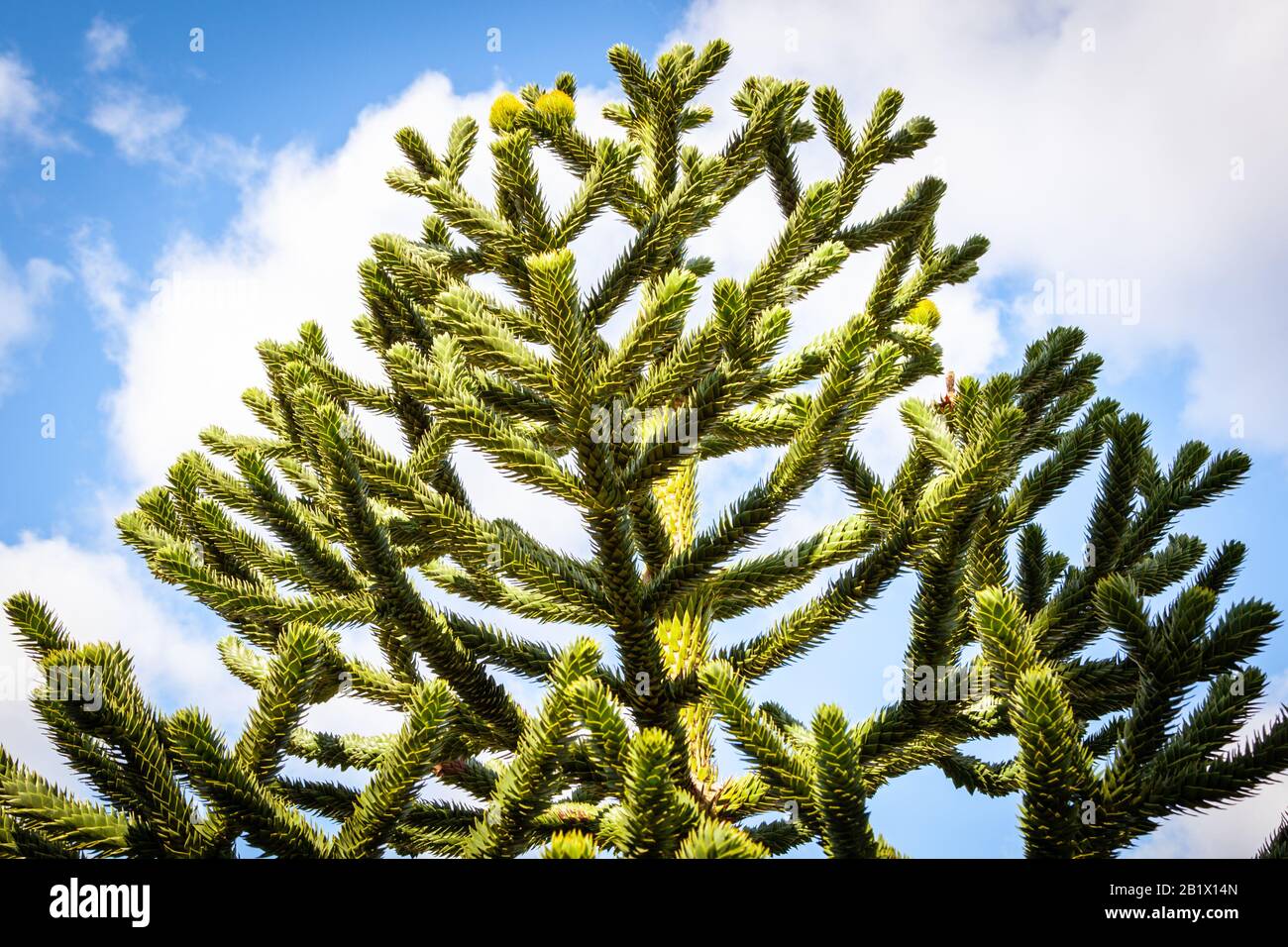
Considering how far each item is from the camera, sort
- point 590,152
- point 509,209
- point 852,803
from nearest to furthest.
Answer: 1. point 852,803
2. point 509,209
3. point 590,152

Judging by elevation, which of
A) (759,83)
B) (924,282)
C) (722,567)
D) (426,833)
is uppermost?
(759,83)

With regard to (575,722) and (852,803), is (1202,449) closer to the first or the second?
(852,803)

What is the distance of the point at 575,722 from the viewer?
79.6 inches

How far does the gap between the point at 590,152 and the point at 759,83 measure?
97 centimetres

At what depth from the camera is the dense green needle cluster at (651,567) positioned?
202 cm

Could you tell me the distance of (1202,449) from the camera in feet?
11.4

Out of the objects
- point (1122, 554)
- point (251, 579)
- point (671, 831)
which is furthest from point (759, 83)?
point (671, 831)

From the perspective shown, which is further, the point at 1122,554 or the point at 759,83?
the point at 759,83

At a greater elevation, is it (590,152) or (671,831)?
(590,152)

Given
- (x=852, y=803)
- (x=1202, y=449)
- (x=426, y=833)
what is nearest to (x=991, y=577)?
(x=1202, y=449)

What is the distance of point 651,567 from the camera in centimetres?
335

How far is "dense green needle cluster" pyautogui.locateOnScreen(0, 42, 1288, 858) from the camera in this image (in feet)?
6.61

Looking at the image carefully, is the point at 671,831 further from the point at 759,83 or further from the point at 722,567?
the point at 759,83

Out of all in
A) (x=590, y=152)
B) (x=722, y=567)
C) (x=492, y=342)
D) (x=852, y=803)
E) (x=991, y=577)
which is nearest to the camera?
(x=852, y=803)
